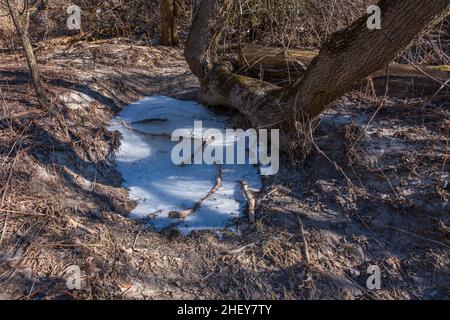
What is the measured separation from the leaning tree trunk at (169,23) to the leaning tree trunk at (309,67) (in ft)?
7.00

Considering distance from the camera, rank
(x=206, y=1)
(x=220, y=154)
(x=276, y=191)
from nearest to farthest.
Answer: (x=276, y=191)
(x=220, y=154)
(x=206, y=1)

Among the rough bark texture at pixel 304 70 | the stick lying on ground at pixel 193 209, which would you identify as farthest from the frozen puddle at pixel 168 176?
the rough bark texture at pixel 304 70

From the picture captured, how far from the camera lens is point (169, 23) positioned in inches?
273

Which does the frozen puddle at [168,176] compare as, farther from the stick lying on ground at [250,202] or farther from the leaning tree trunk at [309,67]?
the leaning tree trunk at [309,67]

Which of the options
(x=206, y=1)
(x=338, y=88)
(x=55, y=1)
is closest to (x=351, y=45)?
(x=338, y=88)

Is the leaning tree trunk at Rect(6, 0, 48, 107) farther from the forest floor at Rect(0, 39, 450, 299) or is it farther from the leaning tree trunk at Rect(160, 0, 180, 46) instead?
the leaning tree trunk at Rect(160, 0, 180, 46)

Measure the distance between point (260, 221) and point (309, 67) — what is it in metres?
1.28

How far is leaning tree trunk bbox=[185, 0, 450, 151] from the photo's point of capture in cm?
279

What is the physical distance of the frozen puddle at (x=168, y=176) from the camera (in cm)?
334

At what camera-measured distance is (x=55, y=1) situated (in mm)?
7684

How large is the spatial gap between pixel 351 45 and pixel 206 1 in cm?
204

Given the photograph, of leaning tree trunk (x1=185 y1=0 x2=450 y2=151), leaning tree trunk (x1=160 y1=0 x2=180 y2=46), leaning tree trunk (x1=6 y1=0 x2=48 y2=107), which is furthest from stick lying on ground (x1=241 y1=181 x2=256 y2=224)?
leaning tree trunk (x1=160 y1=0 x2=180 y2=46)
